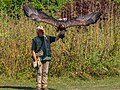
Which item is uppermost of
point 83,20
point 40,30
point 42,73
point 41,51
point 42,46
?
point 83,20

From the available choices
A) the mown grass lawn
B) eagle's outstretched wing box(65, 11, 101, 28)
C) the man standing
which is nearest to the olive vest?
the man standing

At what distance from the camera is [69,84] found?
50.9 feet

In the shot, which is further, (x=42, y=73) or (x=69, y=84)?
(x=69, y=84)

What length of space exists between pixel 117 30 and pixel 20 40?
3.16 meters

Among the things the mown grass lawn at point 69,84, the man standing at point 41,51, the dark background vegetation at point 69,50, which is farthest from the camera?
the dark background vegetation at point 69,50

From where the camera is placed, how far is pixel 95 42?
17203 millimetres

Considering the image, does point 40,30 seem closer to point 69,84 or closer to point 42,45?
point 42,45

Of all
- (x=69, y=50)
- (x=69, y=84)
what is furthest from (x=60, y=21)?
(x=69, y=50)

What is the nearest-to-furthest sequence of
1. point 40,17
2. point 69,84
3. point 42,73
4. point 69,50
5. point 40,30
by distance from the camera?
point 40,30, point 42,73, point 40,17, point 69,84, point 69,50

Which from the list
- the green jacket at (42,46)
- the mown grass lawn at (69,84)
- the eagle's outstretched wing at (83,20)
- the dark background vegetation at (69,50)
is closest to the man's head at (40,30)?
the green jacket at (42,46)

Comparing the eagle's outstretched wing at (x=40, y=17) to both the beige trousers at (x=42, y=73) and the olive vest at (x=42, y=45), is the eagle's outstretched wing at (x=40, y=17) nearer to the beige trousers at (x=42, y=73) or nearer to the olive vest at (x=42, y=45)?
the olive vest at (x=42, y=45)

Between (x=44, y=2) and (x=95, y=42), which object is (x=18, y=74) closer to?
(x=95, y=42)

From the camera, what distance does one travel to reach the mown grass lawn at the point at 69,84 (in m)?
14.4

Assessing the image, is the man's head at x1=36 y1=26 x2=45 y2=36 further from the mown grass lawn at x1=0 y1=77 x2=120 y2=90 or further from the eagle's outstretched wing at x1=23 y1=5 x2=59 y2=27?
the mown grass lawn at x1=0 y1=77 x2=120 y2=90
